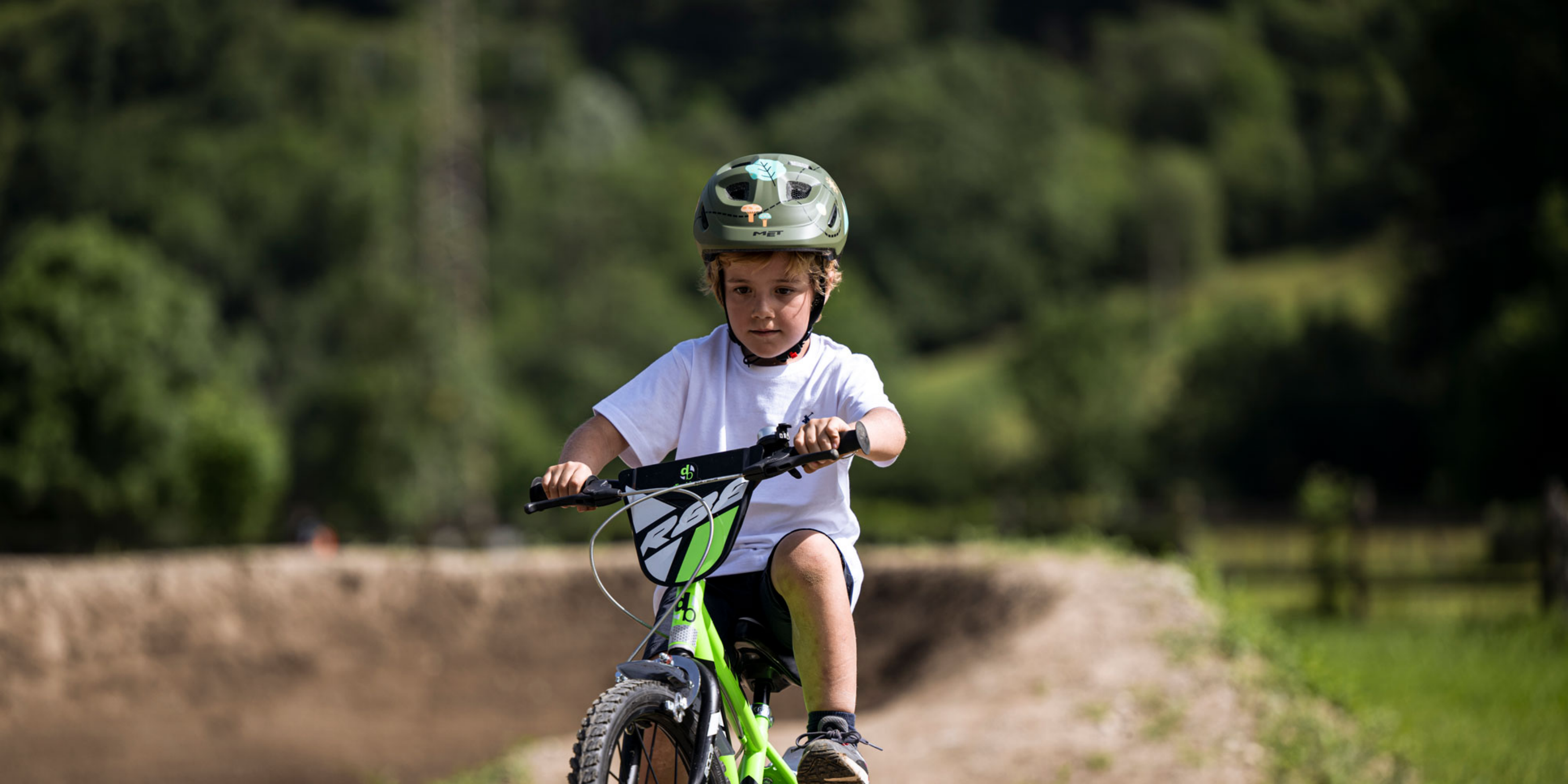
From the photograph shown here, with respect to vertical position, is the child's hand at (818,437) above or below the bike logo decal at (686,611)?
above

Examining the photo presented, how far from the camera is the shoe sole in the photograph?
346 centimetres

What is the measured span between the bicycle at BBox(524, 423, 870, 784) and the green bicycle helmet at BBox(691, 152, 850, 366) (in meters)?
0.50

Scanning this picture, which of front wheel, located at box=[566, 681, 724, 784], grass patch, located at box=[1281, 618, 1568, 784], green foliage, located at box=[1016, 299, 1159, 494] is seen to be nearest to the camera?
front wheel, located at box=[566, 681, 724, 784]

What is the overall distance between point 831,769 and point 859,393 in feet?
3.14

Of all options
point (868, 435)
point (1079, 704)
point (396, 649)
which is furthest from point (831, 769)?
point (396, 649)

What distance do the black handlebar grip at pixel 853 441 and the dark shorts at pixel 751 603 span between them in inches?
15.8

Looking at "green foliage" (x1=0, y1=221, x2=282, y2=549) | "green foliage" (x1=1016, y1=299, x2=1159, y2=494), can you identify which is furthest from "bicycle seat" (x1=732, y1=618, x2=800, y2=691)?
"green foliage" (x1=1016, y1=299, x2=1159, y2=494)

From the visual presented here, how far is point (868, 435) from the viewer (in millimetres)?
3285

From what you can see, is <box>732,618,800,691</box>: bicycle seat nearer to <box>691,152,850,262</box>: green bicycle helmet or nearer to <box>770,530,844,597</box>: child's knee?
<box>770,530,844,597</box>: child's knee

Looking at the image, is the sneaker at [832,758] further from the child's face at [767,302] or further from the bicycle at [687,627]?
the child's face at [767,302]

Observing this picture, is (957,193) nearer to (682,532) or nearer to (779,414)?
(779,414)

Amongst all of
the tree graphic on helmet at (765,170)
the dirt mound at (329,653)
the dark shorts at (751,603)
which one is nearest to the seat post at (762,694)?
the dark shorts at (751,603)

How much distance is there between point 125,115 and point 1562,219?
38446mm

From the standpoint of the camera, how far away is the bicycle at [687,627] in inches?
126
